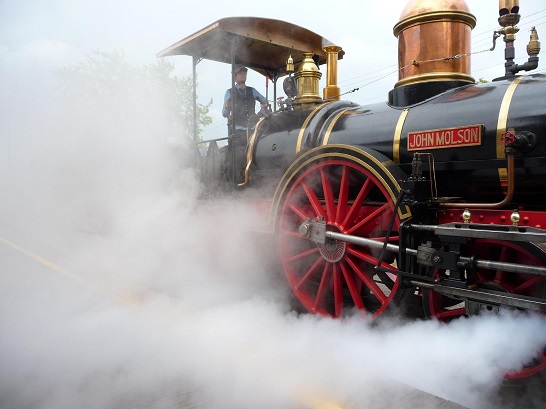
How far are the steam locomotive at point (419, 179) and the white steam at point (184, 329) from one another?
0.76 feet

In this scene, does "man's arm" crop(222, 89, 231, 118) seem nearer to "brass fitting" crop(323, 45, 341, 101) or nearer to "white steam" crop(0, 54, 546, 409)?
"white steam" crop(0, 54, 546, 409)

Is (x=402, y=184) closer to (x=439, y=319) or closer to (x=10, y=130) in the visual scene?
(x=439, y=319)

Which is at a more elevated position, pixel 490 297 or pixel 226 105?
pixel 226 105

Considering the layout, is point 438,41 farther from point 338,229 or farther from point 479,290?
point 479,290

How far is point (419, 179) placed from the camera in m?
2.66

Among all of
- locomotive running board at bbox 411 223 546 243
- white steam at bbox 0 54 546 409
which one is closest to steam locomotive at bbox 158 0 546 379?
locomotive running board at bbox 411 223 546 243

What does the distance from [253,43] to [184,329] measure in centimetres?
320

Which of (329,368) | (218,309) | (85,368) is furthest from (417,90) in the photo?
(85,368)

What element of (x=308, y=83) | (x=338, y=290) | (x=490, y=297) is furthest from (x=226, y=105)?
(x=490, y=297)

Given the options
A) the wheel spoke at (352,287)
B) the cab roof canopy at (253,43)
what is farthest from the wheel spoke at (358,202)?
the cab roof canopy at (253,43)

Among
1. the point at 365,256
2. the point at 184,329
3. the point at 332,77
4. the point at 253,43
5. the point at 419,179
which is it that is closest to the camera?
the point at 419,179

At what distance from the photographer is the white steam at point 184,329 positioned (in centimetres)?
245

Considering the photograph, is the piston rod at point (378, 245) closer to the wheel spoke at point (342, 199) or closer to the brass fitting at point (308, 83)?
the wheel spoke at point (342, 199)

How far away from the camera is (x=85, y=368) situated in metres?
2.77
